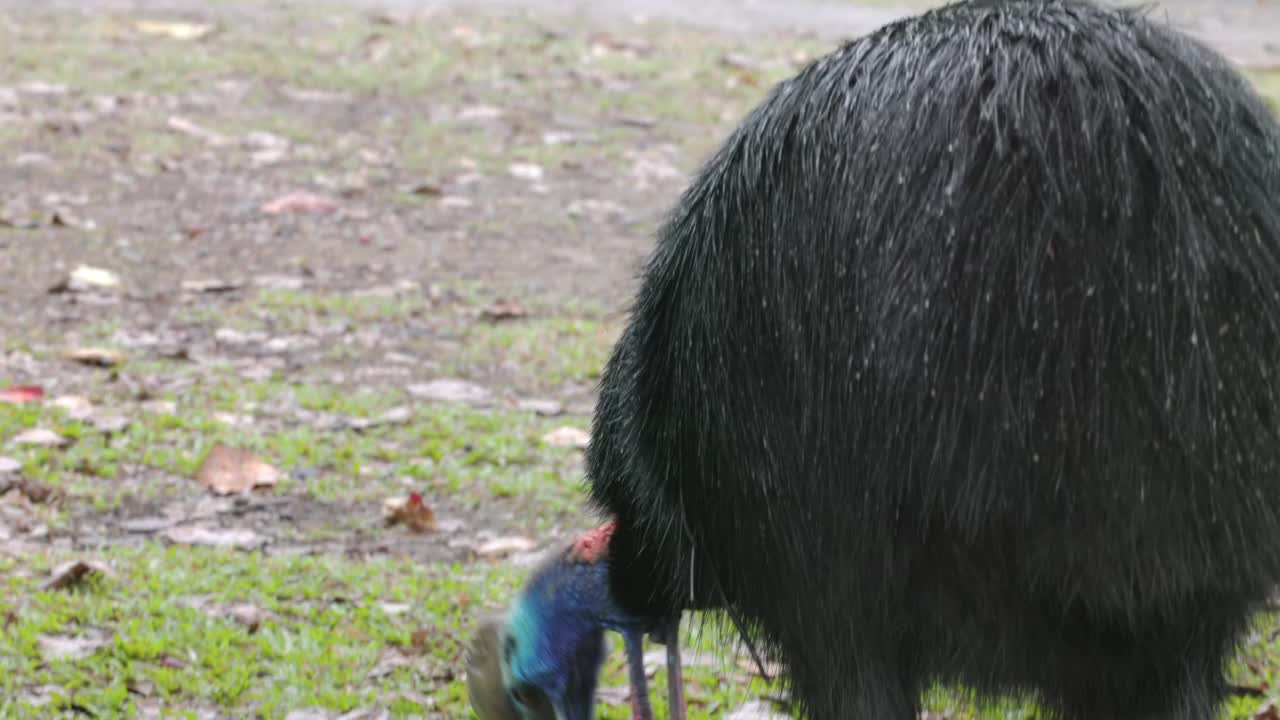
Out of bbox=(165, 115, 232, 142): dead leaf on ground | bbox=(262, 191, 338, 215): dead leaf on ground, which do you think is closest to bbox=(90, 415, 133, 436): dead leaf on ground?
bbox=(262, 191, 338, 215): dead leaf on ground

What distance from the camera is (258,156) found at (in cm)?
793

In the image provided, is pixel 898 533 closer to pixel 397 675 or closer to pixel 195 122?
pixel 397 675

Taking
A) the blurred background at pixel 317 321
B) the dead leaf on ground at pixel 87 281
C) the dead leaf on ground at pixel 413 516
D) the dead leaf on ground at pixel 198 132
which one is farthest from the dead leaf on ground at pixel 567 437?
the dead leaf on ground at pixel 198 132

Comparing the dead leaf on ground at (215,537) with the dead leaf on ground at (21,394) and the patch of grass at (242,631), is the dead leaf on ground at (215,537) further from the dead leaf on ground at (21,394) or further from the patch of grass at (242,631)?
the dead leaf on ground at (21,394)

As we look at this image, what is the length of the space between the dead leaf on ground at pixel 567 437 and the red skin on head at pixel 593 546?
2144mm

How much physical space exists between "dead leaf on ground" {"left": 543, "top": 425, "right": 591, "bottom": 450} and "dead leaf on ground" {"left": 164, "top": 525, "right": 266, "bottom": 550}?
94 cm

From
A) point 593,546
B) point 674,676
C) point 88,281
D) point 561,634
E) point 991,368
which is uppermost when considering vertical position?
point 991,368

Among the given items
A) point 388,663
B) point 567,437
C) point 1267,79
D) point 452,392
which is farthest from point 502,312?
point 1267,79

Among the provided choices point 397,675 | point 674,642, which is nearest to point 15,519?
point 397,675

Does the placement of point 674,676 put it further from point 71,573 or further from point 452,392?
point 452,392

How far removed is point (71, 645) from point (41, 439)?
1.27m

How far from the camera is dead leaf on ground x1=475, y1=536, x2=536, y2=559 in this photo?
4.34 metres

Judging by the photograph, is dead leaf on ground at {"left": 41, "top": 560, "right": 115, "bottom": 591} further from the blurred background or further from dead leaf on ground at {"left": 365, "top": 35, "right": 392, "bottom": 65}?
dead leaf on ground at {"left": 365, "top": 35, "right": 392, "bottom": 65}

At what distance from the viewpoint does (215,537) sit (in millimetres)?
4383
